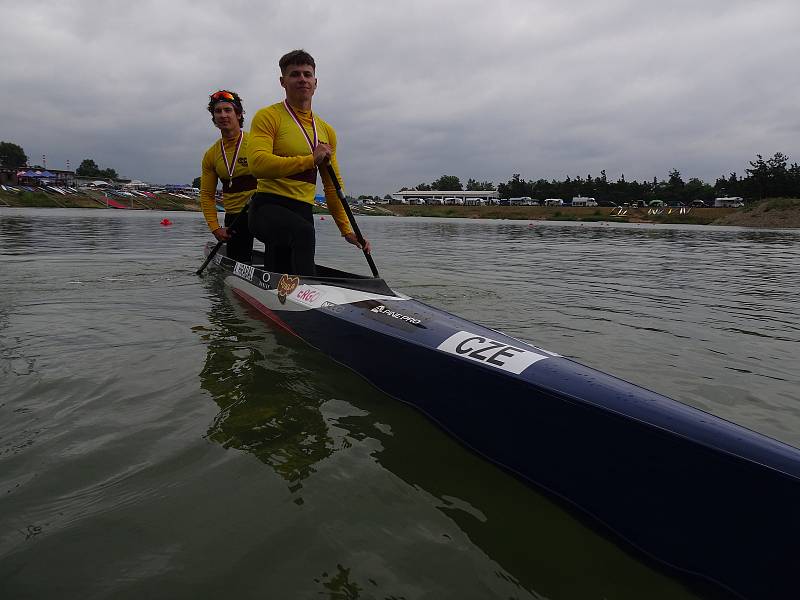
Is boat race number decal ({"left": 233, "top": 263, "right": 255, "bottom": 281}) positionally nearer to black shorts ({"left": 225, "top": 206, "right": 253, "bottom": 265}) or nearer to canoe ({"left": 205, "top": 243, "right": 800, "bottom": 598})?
black shorts ({"left": 225, "top": 206, "right": 253, "bottom": 265})

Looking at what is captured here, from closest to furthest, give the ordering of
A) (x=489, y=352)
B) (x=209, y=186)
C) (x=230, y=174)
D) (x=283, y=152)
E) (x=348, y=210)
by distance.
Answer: (x=489, y=352), (x=283, y=152), (x=348, y=210), (x=230, y=174), (x=209, y=186)

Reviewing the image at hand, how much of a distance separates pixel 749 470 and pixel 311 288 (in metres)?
3.52

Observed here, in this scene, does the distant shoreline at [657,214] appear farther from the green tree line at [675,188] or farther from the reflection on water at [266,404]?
the reflection on water at [266,404]

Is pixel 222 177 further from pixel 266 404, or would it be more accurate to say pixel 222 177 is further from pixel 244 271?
pixel 266 404

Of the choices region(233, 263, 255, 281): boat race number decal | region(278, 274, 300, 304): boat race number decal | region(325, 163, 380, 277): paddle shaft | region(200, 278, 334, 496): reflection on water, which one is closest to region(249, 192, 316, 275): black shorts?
region(278, 274, 300, 304): boat race number decal

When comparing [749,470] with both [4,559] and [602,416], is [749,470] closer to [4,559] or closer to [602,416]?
[602,416]

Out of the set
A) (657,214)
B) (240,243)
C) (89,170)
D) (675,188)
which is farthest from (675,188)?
(89,170)

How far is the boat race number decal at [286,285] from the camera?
15.3ft

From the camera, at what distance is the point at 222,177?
291 inches

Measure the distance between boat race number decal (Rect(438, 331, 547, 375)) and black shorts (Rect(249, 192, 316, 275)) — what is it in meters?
2.54

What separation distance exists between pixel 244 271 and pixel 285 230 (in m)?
1.48

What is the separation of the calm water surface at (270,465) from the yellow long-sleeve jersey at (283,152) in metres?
1.50

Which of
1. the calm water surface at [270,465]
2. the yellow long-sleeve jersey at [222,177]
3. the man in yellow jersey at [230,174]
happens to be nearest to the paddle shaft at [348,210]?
the calm water surface at [270,465]

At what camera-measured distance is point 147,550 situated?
6.00ft
